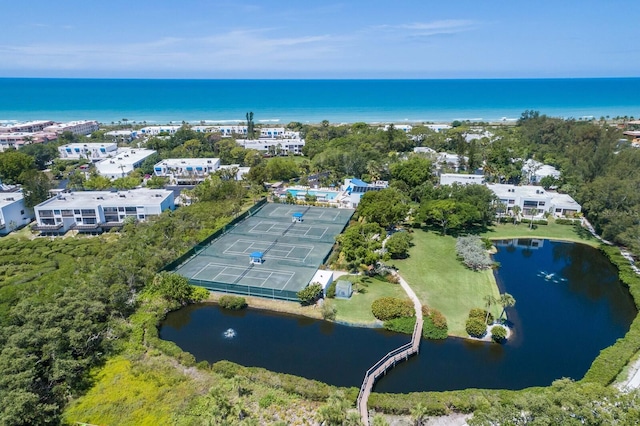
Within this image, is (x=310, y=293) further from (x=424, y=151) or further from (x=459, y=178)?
(x=424, y=151)

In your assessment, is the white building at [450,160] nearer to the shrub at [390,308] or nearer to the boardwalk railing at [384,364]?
the shrub at [390,308]

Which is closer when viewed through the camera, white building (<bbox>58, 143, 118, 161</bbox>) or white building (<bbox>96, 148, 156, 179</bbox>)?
white building (<bbox>96, 148, 156, 179</bbox>)

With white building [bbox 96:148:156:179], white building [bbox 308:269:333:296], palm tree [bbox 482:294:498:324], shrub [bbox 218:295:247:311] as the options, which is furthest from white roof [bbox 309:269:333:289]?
white building [bbox 96:148:156:179]

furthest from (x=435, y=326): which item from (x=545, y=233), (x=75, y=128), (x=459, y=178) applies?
(x=75, y=128)

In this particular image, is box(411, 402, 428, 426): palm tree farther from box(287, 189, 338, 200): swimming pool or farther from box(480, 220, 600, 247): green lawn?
box(287, 189, 338, 200): swimming pool

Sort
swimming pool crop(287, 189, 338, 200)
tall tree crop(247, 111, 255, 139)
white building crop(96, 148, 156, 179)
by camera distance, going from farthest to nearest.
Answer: tall tree crop(247, 111, 255, 139)
white building crop(96, 148, 156, 179)
swimming pool crop(287, 189, 338, 200)

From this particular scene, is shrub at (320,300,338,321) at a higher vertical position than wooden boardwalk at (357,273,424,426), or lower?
higher

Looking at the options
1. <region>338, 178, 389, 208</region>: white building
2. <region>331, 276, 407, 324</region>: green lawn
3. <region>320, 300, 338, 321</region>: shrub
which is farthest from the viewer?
<region>338, 178, 389, 208</region>: white building

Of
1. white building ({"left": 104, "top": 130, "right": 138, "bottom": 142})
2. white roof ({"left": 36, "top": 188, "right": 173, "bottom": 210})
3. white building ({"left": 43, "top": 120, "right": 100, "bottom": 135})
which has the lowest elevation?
white roof ({"left": 36, "top": 188, "right": 173, "bottom": 210})
